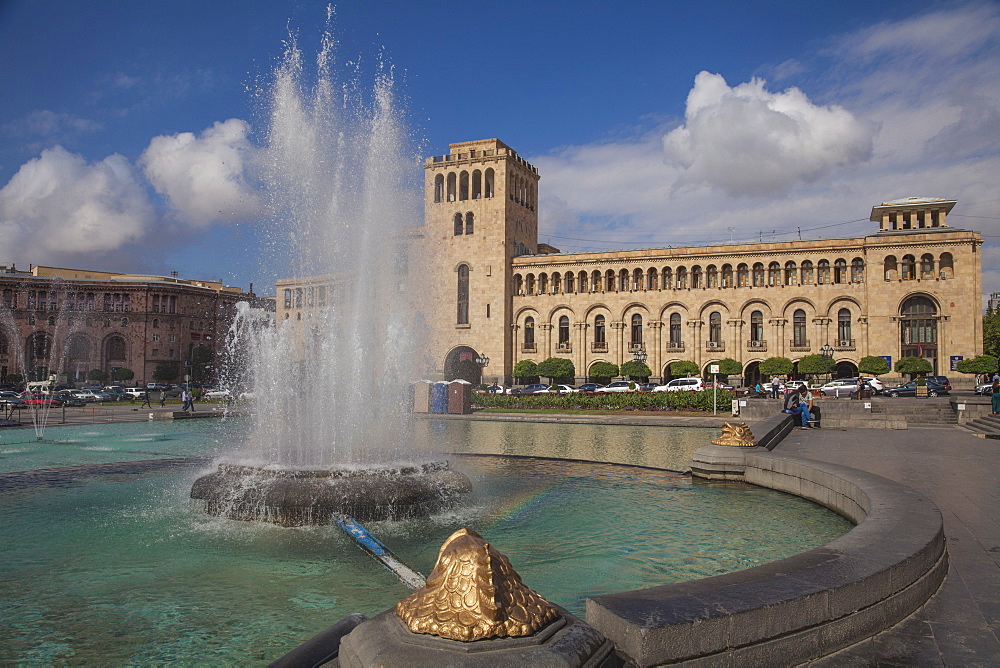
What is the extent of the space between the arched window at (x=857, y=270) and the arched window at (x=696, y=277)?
1021cm

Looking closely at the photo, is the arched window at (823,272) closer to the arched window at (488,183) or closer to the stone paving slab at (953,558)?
the arched window at (488,183)

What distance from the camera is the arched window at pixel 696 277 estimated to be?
51.3 m

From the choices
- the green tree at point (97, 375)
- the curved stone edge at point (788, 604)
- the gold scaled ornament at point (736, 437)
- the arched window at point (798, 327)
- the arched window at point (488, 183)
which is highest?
the arched window at point (488, 183)

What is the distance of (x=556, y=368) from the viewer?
51781 millimetres

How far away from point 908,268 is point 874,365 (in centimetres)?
771

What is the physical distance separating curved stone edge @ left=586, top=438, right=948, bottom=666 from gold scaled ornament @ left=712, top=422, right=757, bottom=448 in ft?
18.1

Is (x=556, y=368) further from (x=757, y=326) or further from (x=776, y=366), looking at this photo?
(x=776, y=366)

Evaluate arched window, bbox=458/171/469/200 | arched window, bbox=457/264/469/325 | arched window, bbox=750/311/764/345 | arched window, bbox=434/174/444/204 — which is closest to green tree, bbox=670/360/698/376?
arched window, bbox=750/311/764/345

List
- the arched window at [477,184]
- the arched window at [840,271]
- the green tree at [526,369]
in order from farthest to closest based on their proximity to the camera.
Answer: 1. the arched window at [477,184]
2. the green tree at [526,369]
3. the arched window at [840,271]

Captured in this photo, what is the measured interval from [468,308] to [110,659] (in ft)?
172

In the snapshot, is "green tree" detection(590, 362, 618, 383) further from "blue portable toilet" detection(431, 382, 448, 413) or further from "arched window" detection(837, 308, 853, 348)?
"blue portable toilet" detection(431, 382, 448, 413)

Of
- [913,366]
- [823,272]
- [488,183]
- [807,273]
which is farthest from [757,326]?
[488,183]

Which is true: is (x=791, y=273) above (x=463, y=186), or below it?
below

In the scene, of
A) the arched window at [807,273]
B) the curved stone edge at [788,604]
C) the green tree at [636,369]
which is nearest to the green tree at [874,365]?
the arched window at [807,273]
